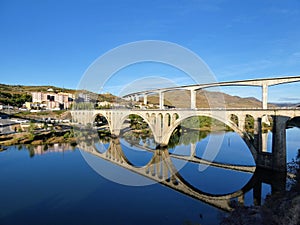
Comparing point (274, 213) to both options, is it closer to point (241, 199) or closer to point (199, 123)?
point (241, 199)

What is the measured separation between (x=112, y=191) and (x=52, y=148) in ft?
51.3

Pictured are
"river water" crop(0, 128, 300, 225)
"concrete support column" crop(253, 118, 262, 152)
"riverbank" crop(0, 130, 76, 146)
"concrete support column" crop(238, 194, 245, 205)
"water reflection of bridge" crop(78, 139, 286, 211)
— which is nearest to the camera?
"river water" crop(0, 128, 300, 225)

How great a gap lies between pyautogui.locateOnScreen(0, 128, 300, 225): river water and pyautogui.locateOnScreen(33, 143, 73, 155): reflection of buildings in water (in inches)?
102

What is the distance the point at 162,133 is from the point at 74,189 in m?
14.4

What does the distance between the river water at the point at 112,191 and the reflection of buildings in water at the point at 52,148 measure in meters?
2.60

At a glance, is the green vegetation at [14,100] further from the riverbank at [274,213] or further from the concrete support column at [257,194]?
the riverbank at [274,213]

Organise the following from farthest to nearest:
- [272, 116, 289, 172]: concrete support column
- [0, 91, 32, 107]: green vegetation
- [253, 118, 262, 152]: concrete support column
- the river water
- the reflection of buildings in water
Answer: [0, 91, 32, 107]: green vegetation → the reflection of buildings in water → [253, 118, 262, 152]: concrete support column → [272, 116, 289, 172]: concrete support column → the river water

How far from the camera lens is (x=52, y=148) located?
2697cm

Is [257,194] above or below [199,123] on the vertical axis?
below

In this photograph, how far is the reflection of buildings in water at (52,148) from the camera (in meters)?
25.1

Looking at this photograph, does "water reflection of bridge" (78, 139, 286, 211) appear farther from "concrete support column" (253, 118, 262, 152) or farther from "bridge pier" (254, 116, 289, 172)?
"concrete support column" (253, 118, 262, 152)

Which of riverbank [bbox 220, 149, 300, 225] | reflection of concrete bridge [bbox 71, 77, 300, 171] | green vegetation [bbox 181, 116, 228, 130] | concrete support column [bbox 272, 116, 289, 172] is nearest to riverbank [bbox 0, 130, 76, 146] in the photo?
reflection of concrete bridge [bbox 71, 77, 300, 171]

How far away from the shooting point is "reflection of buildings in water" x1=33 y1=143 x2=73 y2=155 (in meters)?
25.1

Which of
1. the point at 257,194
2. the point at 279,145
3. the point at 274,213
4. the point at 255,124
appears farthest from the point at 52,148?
the point at 274,213
